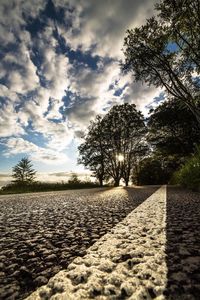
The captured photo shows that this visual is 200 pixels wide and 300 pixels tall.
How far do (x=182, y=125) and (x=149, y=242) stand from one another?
27927 mm

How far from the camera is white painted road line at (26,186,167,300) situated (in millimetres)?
1006

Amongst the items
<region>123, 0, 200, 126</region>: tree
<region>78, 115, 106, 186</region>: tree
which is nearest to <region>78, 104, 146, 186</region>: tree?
<region>78, 115, 106, 186</region>: tree

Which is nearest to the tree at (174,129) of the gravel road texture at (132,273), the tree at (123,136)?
the tree at (123,136)

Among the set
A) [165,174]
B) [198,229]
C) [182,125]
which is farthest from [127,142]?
[198,229]

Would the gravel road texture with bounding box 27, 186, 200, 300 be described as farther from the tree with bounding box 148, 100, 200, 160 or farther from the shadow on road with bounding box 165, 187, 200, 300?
the tree with bounding box 148, 100, 200, 160

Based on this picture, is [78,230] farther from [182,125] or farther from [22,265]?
[182,125]

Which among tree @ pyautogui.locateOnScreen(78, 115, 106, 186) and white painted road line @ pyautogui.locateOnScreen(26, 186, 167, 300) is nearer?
white painted road line @ pyautogui.locateOnScreen(26, 186, 167, 300)

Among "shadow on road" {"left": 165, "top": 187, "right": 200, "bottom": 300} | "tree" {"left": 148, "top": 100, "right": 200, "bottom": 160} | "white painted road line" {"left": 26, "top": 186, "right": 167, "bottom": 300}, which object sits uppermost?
"tree" {"left": 148, "top": 100, "right": 200, "bottom": 160}

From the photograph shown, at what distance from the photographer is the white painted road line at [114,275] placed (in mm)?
1006

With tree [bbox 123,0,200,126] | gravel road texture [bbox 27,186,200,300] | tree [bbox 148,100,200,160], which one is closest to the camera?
gravel road texture [bbox 27,186,200,300]

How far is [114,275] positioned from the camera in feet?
3.96

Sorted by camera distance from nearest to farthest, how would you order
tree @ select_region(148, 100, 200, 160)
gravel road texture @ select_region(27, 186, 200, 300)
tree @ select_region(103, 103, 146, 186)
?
gravel road texture @ select_region(27, 186, 200, 300) → tree @ select_region(148, 100, 200, 160) → tree @ select_region(103, 103, 146, 186)

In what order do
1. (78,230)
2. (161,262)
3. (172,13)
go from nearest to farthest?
(161,262), (78,230), (172,13)

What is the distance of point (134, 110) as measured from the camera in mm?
35688
